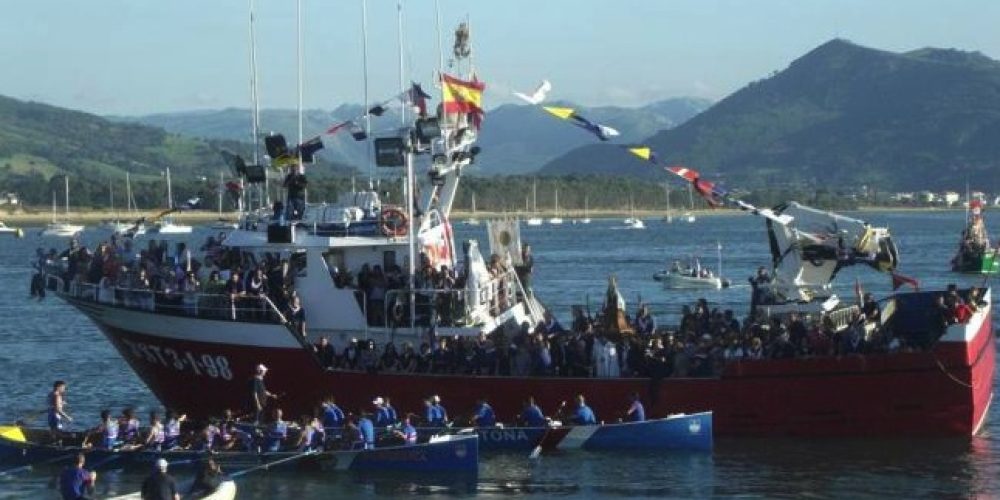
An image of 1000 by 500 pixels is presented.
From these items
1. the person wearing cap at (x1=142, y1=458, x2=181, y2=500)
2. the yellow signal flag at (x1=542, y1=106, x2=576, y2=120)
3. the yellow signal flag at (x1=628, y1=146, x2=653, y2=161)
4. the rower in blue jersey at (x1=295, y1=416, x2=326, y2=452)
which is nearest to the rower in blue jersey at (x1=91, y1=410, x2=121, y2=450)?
the rower in blue jersey at (x1=295, y1=416, x2=326, y2=452)

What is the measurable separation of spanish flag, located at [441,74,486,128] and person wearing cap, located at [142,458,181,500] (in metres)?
10.9

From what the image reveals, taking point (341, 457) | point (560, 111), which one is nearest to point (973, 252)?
point (560, 111)

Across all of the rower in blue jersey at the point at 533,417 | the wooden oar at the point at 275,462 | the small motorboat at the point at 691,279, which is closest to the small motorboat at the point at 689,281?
the small motorboat at the point at 691,279

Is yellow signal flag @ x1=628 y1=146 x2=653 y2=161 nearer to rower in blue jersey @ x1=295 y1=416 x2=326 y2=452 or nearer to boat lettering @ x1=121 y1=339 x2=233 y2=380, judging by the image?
rower in blue jersey @ x1=295 y1=416 x2=326 y2=452

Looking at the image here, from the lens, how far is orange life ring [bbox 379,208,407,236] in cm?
3412

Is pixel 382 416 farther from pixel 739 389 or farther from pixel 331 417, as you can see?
pixel 739 389

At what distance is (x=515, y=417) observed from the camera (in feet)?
108

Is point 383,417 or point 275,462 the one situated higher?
point 383,417

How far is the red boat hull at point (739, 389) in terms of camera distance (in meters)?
31.7

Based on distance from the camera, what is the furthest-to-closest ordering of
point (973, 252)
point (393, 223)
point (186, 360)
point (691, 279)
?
point (973, 252)
point (691, 279)
point (186, 360)
point (393, 223)

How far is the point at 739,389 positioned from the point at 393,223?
7.42 m

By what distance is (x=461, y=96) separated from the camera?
34.7 meters

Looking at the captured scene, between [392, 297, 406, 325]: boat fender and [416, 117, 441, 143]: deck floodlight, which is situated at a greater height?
[416, 117, 441, 143]: deck floodlight

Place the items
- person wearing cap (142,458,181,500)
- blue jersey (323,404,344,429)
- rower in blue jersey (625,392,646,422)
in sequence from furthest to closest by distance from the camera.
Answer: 1. rower in blue jersey (625,392,646,422)
2. blue jersey (323,404,344,429)
3. person wearing cap (142,458,181,500)
